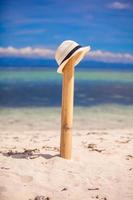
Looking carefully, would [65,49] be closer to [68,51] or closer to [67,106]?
[68,51]

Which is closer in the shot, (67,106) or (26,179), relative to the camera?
(26,179)

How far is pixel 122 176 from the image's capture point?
6.93ft

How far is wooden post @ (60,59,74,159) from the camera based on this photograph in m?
2.28

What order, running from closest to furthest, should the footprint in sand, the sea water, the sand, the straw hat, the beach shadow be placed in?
1. the sand
2. the footprint in sand
3. the straw hat
4. the beach shadow
5. the sea water

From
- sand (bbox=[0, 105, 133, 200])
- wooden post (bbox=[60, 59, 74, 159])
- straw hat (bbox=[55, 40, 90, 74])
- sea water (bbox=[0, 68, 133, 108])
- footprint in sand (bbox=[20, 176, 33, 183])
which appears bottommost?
sea water (bbox=[0, 68, 133, 108])

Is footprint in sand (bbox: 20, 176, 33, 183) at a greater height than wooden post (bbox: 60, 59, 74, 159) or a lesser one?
lesser

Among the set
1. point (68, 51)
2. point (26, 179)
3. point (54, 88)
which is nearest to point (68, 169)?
point (26, 179)

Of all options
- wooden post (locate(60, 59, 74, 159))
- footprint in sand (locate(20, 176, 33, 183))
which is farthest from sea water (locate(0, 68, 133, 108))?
footprint in sand (locate(20, 176, 33, 183))

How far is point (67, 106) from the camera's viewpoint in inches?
90.3

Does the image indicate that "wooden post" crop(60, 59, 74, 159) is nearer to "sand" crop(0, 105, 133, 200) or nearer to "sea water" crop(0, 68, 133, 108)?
"sand" crop(0, 105, 133, 200)

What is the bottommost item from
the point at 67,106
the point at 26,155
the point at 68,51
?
the point at 26,155

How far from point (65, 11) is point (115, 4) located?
0.89 meters

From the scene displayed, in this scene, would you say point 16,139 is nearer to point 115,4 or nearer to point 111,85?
point 115,4

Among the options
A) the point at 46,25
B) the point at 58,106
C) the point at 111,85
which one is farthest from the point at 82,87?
the point at 58,106
